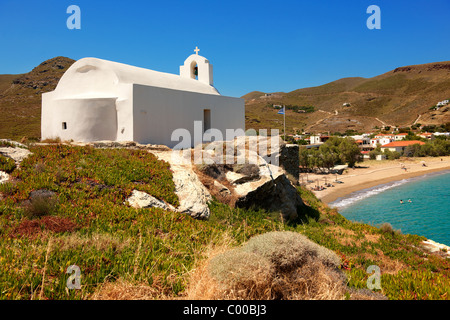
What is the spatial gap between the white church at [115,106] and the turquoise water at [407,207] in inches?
580

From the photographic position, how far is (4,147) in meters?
7.91

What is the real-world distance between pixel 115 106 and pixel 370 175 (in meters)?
39.0

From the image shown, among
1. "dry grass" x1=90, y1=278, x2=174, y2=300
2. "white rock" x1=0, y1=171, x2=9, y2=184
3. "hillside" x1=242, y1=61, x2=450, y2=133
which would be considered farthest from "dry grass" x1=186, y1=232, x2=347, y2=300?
"hillside" x1=242, y1=61, x2=450, y2=133

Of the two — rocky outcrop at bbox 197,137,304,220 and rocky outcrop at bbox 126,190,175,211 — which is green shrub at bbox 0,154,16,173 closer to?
rocky outcrop at bbox 126,190,175,211

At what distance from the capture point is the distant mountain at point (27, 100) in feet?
108

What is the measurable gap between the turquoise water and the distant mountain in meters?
30.6

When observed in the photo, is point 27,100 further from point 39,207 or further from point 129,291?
point 129,291

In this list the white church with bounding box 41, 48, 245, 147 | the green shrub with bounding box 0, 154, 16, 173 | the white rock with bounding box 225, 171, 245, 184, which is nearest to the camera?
the green shrub with bounding box 0, 154, 16, 173

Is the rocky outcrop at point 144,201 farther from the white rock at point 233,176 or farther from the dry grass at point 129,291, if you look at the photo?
the dry grass at point 129,291

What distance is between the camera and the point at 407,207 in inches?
1019

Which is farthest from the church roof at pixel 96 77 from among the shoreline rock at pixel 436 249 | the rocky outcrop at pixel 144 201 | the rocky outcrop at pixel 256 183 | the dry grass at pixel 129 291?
the shoreline rock at pixel 436 249

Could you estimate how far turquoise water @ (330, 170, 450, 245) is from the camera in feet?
66.9

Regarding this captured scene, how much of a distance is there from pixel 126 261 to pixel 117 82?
11.9 m

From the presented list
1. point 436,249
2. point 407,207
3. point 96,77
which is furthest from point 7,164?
point 407,207
